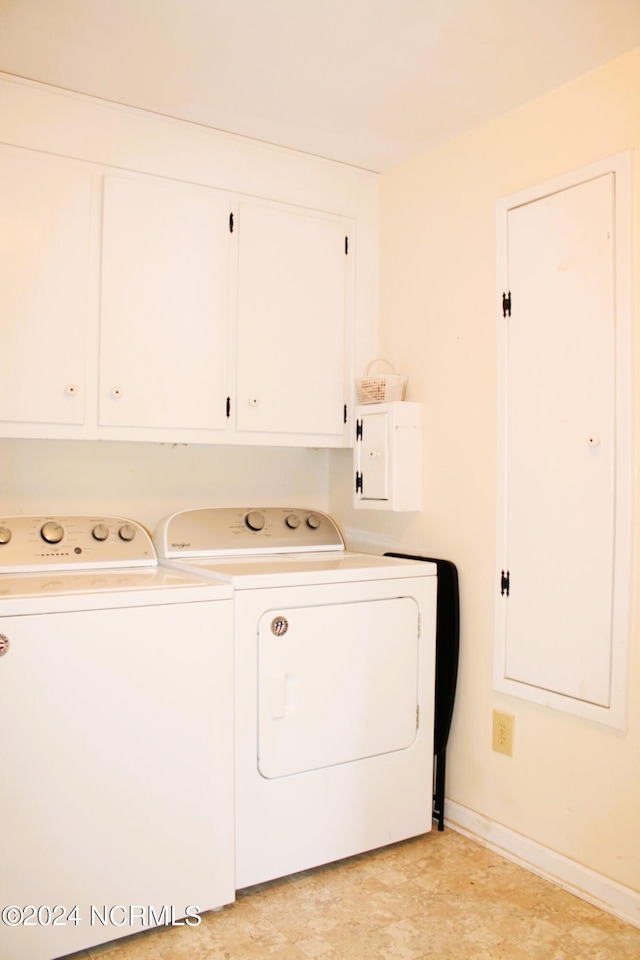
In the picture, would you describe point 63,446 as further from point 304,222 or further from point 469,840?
point 469,840

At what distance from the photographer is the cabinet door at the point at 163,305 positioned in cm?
223

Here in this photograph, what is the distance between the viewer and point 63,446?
2439 mm

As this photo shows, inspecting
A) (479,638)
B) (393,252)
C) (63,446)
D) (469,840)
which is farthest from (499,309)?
(469,840)

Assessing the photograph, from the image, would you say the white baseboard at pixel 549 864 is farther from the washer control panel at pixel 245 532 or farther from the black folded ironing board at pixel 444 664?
the washer control panel at pixel 245 532

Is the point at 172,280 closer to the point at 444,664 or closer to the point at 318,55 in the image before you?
the point at 318,55

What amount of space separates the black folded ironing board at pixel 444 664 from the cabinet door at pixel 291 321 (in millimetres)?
645

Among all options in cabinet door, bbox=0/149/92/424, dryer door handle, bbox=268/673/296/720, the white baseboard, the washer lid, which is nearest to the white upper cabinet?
cabinet door, bbox=0/149/92/424

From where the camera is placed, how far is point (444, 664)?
237 cm

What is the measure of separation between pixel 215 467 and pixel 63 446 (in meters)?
0.55

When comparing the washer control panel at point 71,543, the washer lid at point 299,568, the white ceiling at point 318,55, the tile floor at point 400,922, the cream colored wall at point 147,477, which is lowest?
the tile floor at point 400,922

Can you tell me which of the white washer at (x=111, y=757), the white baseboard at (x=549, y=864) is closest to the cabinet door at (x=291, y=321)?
the white washer at (x=111, y=757)

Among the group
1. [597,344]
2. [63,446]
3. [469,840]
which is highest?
[597,344]

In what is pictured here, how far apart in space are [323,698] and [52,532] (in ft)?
3.05

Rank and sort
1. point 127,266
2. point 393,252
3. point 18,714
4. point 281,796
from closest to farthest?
1. point 18,714
2. point 281,796
3. point 127,266
4. point 393,252
